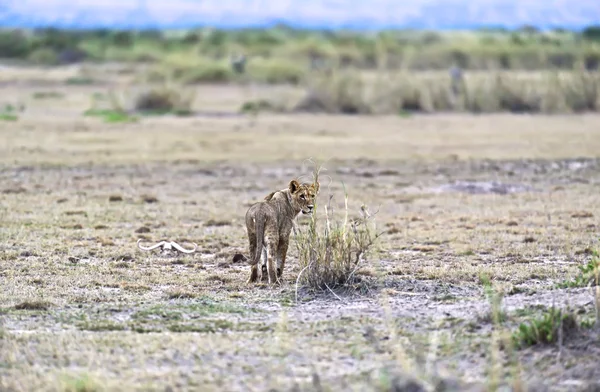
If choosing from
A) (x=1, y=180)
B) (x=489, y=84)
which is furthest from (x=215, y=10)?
(x=1, y=180)

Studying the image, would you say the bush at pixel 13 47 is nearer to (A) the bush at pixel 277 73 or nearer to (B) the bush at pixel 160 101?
(A) the bush at pixel 277 73

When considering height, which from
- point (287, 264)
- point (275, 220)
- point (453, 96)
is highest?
point (453, 96)

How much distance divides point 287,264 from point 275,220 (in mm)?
1650

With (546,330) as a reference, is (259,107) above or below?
above

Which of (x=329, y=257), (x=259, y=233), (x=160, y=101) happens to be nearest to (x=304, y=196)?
(x=259, y=233)

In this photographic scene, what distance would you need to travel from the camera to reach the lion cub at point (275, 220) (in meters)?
10.6

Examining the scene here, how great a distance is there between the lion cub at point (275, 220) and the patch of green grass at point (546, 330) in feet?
9.95

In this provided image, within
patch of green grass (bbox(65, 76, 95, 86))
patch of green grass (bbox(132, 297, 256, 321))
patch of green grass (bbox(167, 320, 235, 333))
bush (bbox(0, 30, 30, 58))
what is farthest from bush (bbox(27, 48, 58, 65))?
patch of green grass (bbox(167, 320, 235, 333))

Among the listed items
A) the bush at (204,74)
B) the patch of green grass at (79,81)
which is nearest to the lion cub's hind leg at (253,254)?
the bush at (204,74)

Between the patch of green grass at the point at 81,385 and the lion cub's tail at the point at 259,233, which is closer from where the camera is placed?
the patch of green grass at the point at 81,385

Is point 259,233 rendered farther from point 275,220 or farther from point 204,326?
point 204,326

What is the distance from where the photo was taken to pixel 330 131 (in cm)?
2748

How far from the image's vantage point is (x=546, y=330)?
8117 mm

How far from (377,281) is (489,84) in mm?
22422
